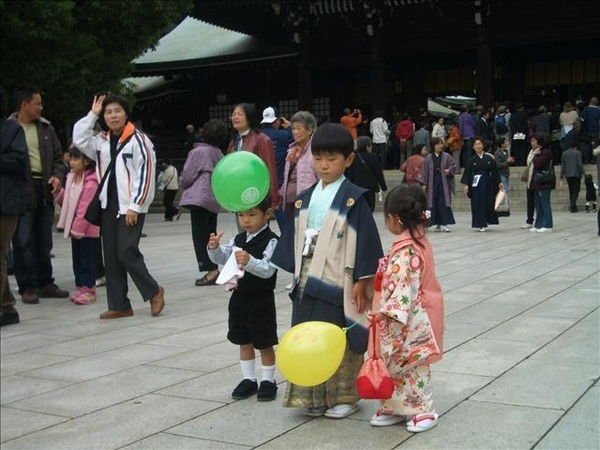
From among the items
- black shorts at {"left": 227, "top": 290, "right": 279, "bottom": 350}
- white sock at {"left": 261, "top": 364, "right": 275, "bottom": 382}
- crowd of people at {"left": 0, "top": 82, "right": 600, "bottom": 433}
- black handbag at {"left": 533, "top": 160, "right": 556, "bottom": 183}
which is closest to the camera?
crowd of people at {"left": 0, "top": 82, "right": 600, "bottom": 433}

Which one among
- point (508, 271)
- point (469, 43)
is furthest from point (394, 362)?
point (469, 43)

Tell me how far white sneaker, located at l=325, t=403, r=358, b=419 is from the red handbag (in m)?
0.39

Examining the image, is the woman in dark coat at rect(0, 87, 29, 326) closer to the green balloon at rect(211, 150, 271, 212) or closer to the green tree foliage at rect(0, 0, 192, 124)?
the green balloon at rect(211, 150, 271, 212)

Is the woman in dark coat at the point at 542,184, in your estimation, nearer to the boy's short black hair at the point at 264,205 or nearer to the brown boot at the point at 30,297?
the brown boot at the point at 30,297

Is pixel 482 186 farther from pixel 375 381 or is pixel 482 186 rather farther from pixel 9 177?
pixel 375 381

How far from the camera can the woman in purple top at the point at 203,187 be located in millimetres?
8461

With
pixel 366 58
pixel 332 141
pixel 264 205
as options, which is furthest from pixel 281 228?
pixel 366 58

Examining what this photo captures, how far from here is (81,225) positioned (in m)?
7.82

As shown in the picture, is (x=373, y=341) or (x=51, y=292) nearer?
(x=373, y=341)

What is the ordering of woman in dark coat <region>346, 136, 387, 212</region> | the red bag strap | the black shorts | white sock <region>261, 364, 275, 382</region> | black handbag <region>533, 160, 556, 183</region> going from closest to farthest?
the red bag strap, the black shorts, white sock <region>261, 364, 275, 382</region>, woman in dark coat <region>346, 136, 387, 212</region>, black handbag <region>533, 160, 556, 183</region>

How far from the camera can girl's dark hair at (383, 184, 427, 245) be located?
12.5ft

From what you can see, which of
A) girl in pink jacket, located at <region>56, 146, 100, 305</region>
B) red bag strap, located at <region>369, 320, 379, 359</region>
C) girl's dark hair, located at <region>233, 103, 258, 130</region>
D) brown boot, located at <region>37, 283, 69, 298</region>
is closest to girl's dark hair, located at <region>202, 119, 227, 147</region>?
girl's dark hair, located at <region>233, 103, 258, 130</region>

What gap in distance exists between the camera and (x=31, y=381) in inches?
197

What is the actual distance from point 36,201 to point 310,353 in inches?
193
